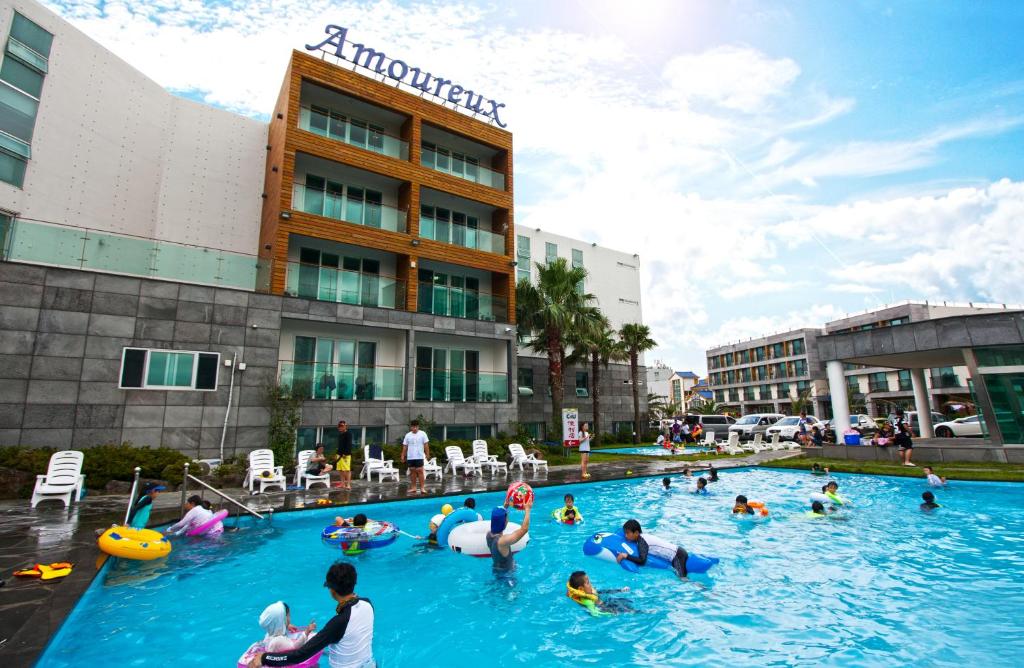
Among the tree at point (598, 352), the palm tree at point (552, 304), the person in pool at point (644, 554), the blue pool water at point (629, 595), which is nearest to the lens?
the blue pool water at point (629, 595)

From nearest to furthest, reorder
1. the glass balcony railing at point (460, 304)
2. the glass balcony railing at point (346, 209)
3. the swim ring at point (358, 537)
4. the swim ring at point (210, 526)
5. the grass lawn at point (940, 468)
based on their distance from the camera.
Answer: the swim ring at point (358, 537) → the swim ring at point (210, 526) → the grass lawn at point (940, 468) → the glass balcony railing at point (346, 209) → the glass balcony railing at point (460, 304)

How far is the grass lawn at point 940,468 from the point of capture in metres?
14.4

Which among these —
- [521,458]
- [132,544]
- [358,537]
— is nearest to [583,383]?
[521,458]

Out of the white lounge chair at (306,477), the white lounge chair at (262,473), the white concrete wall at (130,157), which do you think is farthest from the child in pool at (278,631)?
the white concrete wall at (130,157)

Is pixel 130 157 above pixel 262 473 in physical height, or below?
above

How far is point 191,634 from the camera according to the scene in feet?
19.7

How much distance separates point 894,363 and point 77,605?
105ft

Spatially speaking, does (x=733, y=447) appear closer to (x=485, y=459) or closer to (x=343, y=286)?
(x=485, y=459)

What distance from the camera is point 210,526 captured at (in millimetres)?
9461

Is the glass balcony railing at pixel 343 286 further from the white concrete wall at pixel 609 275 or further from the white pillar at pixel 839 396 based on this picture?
the white pillar at pixel 839 396

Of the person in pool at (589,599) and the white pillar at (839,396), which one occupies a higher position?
the white pillar at (839,396)

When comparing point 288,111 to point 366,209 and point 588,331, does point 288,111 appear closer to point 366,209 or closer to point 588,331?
point 366,209

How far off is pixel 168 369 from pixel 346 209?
885cm

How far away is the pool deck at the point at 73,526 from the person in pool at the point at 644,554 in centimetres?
654
